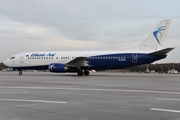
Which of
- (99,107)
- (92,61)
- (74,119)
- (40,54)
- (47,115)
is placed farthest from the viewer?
(40,54)

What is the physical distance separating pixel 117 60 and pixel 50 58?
10.2 meters

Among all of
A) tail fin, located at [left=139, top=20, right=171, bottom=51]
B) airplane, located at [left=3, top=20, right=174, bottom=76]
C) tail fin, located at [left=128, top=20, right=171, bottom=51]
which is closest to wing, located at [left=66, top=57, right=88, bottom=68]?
airplane, located at [left=3, top=20, right=174, bottom=76]

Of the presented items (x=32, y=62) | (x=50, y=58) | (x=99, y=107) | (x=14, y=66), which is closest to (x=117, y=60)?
(x=50, y=58)

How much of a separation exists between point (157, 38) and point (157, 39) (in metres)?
0.14

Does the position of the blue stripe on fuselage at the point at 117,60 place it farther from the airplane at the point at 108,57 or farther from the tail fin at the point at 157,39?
the tail fin at the point at 157,39

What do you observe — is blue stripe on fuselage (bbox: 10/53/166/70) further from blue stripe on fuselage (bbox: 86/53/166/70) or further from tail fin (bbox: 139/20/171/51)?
tail fin (bbox: 139/20/171/51)

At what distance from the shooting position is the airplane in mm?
34719

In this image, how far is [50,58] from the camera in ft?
126

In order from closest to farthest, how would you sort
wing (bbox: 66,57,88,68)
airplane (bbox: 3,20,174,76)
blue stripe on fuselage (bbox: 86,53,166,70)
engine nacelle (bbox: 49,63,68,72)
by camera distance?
blue stripe on fuselage (bbox: 86,53,166,70)
airplane (bbox: 3,20,174,76)
engine nacelle (bbox: 49,63,68,72)
wing (bbox: 66,57,88,68)

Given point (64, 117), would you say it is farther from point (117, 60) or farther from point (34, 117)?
point (117, 60)

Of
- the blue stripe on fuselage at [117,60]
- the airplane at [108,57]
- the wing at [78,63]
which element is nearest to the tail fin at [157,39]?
the airplane at [108,57]

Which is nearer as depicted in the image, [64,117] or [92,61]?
[64,117]

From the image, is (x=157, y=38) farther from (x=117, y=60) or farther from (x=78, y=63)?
(x=78, y=63)

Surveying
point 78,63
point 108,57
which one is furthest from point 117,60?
point 78,63
